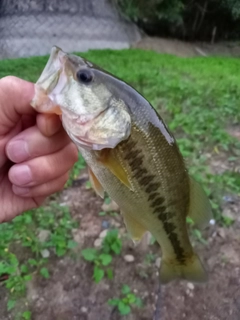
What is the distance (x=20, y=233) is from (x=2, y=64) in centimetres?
726

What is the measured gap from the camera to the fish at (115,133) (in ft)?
4.83

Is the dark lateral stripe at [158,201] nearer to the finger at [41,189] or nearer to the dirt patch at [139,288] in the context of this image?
the finger at [41,189]

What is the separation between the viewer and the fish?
1.47 metres

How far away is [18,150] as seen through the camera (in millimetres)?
1746

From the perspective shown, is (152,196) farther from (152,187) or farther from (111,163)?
(111,163)

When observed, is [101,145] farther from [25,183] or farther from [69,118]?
[25,183]

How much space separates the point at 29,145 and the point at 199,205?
2.50 feet

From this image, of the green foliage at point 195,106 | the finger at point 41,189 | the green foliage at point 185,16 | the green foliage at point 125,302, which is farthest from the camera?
the green foliage at point 185,16

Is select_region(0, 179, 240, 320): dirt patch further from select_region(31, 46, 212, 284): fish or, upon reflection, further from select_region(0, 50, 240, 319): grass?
select_region(31, 46, 212, 284): fish

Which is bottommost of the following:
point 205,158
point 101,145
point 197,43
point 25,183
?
point 197,43

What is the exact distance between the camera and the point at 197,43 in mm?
18125

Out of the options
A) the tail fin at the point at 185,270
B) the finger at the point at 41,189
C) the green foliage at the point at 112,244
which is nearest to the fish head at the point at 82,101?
the finger at the point at 41,189

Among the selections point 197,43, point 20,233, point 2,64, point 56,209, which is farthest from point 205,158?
point 197,43

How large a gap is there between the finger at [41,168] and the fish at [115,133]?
0.73ft
